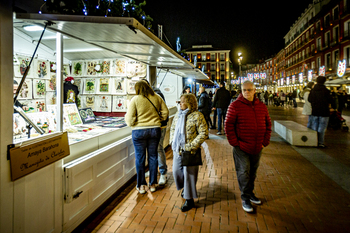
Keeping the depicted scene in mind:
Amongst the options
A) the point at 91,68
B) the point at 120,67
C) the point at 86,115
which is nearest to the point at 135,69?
the point at 120,67

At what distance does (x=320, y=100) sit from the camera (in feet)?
18.9

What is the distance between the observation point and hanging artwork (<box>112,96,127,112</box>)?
5328mm

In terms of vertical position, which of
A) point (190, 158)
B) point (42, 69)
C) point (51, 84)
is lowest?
point (190, 158)

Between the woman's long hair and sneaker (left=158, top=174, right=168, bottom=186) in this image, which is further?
sneaker (left=158, top=174, right=168, bottom=186)

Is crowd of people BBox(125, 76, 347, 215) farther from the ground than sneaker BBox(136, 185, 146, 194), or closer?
farther from the ground

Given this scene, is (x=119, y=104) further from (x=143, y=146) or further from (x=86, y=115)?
(x=143, y=146)

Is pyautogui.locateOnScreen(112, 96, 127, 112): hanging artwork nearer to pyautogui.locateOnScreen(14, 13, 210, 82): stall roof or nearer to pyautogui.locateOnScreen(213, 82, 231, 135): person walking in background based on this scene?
pyautogui.locateOnScreen(14, 13, 210, 82): stall roof

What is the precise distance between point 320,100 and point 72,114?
236 inches

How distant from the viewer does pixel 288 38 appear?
174 ft

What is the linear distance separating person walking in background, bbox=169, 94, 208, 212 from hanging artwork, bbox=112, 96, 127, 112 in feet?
8.34

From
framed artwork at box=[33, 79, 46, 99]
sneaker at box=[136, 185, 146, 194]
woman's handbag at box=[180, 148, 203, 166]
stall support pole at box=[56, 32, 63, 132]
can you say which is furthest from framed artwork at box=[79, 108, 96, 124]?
woman's handbag at box=[180, 148, 203, 166]

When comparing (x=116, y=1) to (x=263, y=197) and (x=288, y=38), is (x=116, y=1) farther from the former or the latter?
(x=288, y=38)

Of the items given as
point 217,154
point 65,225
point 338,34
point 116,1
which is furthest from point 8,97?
point 338,34

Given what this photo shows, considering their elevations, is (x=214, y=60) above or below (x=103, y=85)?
above
